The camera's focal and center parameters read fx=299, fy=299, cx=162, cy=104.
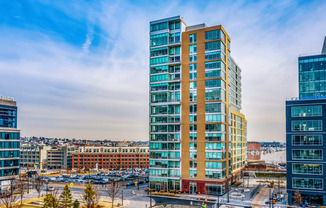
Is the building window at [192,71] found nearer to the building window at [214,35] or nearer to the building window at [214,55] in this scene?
the building window at [214,55]

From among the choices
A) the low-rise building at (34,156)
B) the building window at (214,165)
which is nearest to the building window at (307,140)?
the building window at (214,165)

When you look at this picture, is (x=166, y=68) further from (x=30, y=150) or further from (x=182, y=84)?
(x=30, y=150)

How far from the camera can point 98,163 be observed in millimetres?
166500

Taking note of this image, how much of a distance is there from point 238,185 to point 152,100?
1530 inches

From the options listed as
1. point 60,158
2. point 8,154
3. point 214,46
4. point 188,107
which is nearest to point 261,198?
point 188,107

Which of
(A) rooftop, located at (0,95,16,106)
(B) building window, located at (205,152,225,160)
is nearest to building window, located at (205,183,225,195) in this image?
(B) building window, located at (205,152,225,160)

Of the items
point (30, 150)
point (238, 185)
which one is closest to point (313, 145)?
point (238, 185)

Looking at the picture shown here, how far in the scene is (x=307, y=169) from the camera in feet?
220

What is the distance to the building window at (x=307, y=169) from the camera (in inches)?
2601

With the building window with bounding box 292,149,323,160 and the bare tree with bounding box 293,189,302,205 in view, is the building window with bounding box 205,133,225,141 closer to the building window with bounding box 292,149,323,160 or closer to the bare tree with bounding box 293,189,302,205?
the building window with bounding box 292,149,323,160

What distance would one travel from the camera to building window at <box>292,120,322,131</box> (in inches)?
2640

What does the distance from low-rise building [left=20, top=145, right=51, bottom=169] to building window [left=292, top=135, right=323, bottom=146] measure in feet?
501

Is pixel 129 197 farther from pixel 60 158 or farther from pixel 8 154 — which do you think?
pixel 60 158

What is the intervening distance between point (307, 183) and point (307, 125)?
42.4 ft
